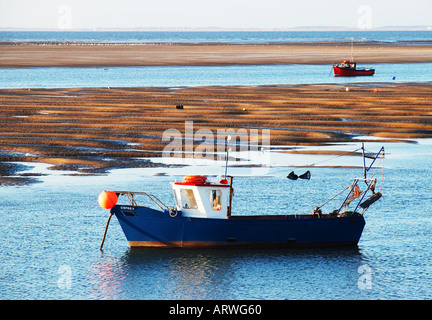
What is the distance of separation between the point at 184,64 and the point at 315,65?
996 inches

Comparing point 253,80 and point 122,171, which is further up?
point 253,80

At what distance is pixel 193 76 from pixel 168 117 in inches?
2026

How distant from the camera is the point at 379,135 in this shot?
207 feet

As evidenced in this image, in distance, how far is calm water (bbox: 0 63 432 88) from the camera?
107875mm

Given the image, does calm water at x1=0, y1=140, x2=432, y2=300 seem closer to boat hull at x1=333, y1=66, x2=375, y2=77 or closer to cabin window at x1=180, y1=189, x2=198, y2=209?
cabin window at x1=180, y1=189, x2=198, y2=209

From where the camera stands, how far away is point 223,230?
111 feet

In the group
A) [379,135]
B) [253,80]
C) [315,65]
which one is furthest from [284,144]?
[315,65]

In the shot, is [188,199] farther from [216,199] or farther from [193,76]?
[193,76]

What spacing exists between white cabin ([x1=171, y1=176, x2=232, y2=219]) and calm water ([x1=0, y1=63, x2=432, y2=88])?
71.2 meters

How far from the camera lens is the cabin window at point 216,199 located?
34.1 metres

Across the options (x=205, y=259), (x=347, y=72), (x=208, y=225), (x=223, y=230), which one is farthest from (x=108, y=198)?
(x=347, y=72)

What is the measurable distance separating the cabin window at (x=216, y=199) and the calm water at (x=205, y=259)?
6.45ft

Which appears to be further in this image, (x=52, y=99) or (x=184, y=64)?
(x=184, y=64)

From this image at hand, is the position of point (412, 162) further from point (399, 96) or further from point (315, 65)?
point (315, 65)
